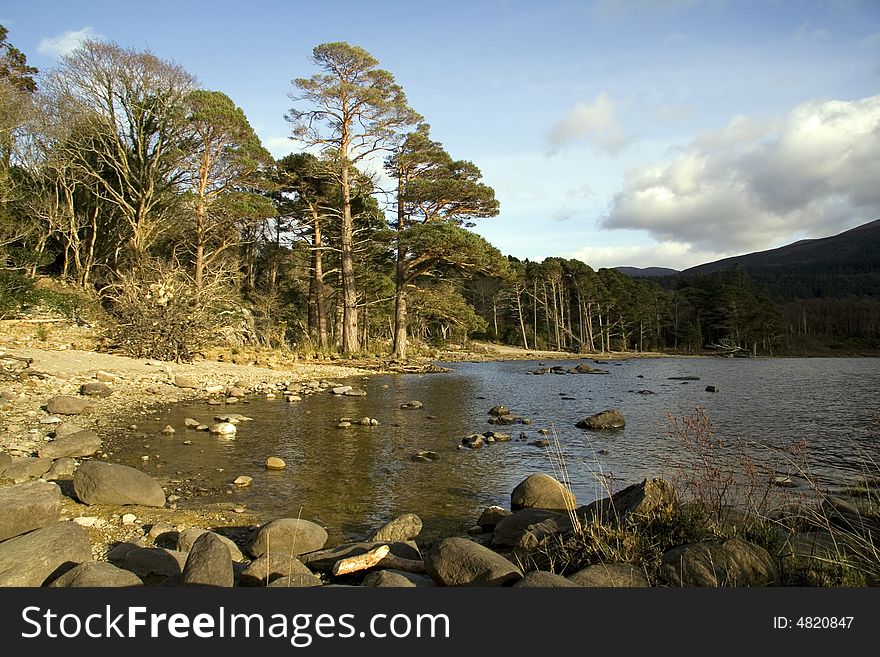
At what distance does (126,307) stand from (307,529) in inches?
680

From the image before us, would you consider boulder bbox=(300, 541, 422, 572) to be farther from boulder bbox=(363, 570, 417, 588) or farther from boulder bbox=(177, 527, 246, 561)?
boulder bbox=(363, 570, 417, 588)

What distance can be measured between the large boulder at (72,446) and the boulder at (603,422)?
1078 cm

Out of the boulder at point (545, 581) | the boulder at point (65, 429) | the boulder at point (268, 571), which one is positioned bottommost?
the boulder at point (268, 571)

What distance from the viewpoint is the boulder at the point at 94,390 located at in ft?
43.9

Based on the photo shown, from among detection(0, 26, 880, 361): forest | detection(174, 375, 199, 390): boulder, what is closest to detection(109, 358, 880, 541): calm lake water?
detection(174, 375, 199, 390): boulder

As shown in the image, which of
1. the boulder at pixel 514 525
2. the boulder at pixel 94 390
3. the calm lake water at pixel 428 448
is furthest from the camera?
the boulder at pixel 94 390

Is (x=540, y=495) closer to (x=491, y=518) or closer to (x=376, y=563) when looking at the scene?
(x=491, y=518)

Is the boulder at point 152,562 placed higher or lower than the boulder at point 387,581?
lower

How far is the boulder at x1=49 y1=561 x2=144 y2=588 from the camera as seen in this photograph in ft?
11.8

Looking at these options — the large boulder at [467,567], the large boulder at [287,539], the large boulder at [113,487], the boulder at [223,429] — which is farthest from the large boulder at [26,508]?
the boulder at [223,429]

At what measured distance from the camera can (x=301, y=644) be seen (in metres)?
2.96

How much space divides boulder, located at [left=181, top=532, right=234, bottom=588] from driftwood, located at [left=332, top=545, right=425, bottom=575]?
0.88 metres

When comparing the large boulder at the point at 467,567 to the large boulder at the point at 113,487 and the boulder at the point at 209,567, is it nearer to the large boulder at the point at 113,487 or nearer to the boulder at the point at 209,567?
the boulder at the point at 209,567

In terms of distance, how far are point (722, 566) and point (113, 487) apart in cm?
658
